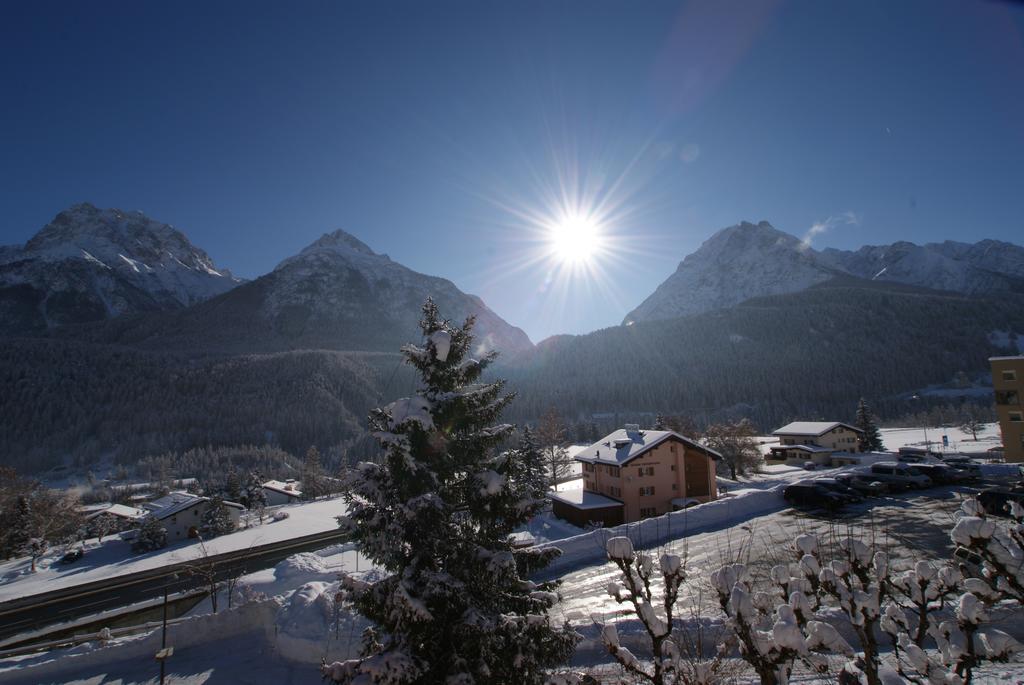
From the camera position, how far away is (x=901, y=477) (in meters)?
31.4

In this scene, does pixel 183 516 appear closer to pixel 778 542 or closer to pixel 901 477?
pixel 778 542

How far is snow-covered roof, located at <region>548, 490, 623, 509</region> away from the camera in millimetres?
34884

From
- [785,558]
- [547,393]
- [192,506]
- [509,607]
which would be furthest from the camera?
[547,393]

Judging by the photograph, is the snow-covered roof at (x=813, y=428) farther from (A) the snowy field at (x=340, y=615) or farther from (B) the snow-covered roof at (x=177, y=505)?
(B) the snow-covered roof at (x=177, y=505)

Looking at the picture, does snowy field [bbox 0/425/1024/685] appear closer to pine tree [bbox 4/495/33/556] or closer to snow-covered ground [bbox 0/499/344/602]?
snow-covered ground [bbox 0/499/344/602]

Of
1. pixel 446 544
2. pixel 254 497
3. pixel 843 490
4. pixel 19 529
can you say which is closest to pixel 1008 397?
pixel 843 490

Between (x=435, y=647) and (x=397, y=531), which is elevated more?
(x=397, y=531)

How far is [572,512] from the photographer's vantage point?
35531mm

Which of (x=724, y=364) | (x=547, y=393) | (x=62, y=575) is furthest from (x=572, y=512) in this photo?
(x=724, y=364)

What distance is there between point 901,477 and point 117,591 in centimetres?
5487

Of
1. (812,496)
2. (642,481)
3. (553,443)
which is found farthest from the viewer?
(553,443)

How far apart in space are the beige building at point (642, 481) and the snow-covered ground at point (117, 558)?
75.5 feet

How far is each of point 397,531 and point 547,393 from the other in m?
168

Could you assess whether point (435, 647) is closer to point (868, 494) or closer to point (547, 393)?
point (868, 494)
